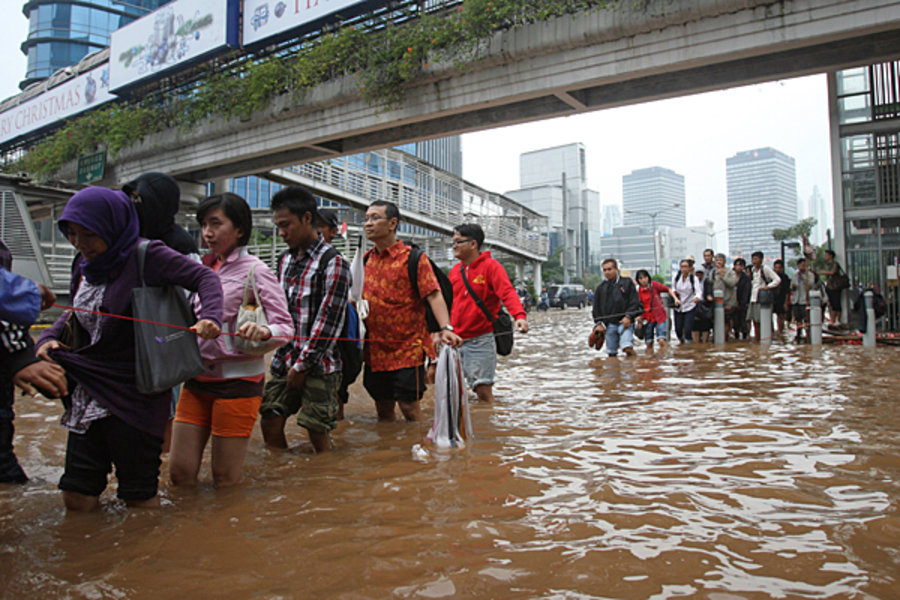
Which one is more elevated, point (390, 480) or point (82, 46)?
point (82, 46)

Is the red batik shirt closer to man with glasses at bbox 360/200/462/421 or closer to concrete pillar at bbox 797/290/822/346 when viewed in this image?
man with glasses at bbox 360/200/462/421

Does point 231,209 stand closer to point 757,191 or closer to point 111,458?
point 111,458

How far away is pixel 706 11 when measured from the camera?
10852 millimetres

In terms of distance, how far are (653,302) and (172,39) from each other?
19.5 m

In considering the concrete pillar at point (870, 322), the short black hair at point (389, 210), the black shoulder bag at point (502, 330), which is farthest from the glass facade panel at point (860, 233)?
the short black hair at point (389, 210)

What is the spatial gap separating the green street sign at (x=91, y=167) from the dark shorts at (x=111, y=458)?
21.8m

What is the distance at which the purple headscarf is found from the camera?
→ 2.53m

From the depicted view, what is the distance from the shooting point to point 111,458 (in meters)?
2.72

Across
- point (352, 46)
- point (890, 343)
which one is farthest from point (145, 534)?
point (352, 46)

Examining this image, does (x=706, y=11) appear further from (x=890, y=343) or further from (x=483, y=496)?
(x=483, y=496)

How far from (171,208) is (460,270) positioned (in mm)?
3238

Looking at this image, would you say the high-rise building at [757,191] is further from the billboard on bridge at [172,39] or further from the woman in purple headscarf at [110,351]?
the woman in purple headscarf at [110,351]

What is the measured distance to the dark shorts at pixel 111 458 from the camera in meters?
2.64

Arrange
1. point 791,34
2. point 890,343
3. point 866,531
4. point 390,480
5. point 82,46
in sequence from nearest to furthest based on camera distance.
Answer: point 866,531 < point 390,480 < point 791,34 < point 890,343 < point 82,46
